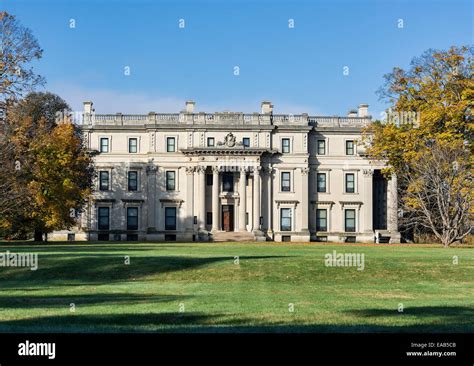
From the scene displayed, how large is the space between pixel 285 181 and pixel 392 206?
12940mm

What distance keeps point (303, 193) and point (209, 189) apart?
11.2 m

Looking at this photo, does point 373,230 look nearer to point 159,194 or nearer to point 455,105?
point 159,194

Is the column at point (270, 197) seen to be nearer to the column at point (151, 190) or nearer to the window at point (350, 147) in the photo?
the window at point (350, 147)

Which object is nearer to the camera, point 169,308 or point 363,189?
point 169,308

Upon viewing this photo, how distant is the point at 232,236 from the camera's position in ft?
245

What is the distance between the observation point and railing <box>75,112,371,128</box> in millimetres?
79875

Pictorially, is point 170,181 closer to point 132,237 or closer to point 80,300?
point 132,237

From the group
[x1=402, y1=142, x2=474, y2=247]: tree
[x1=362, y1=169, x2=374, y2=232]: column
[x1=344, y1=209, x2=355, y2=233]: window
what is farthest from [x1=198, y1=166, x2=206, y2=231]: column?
[x1=402, y1=142, x2=474, y2=247]: tree

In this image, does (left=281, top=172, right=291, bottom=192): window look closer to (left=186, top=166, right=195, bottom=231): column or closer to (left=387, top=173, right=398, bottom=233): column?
(left=186, top=166, right=195, bottom=231): column

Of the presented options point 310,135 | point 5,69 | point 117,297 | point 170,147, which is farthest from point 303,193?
point 117,297

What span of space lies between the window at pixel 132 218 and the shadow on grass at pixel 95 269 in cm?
4696

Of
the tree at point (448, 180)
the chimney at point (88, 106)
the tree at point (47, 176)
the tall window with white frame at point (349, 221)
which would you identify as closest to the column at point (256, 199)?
the tall window with white frame at point (349, 221)

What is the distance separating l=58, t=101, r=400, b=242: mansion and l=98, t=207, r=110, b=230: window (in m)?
0.12
